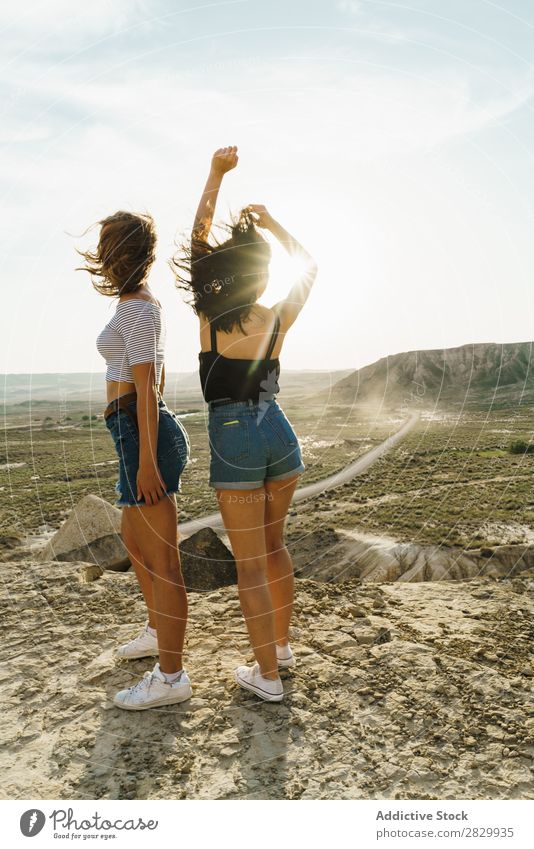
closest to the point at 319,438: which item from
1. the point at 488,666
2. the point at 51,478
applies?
the point at 51,478

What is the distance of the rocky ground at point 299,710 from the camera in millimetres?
2850

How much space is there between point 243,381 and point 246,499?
57 centimetres

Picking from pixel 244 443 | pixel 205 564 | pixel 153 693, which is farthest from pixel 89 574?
pixel 244 443

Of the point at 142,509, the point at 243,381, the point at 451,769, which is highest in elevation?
the point at 243,381

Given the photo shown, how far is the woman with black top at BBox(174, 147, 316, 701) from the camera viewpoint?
9.73ft

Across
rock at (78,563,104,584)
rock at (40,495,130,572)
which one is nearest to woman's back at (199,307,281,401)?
rock at (78,563,104,584)

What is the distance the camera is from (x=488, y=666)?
3758mm

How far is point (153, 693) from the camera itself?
331 cm

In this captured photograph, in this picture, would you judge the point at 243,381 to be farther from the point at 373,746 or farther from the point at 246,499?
A: the point at 373,746

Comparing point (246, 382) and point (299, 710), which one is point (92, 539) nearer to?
point (299, 710)

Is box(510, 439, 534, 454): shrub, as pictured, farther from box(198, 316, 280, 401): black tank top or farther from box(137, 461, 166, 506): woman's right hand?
box(137, 461, 166, 506): woman's right hand

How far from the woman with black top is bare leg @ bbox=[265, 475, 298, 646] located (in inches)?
0.4

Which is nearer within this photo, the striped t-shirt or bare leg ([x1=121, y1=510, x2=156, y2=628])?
the striped t-shirt

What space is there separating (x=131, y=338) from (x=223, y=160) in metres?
1.10
